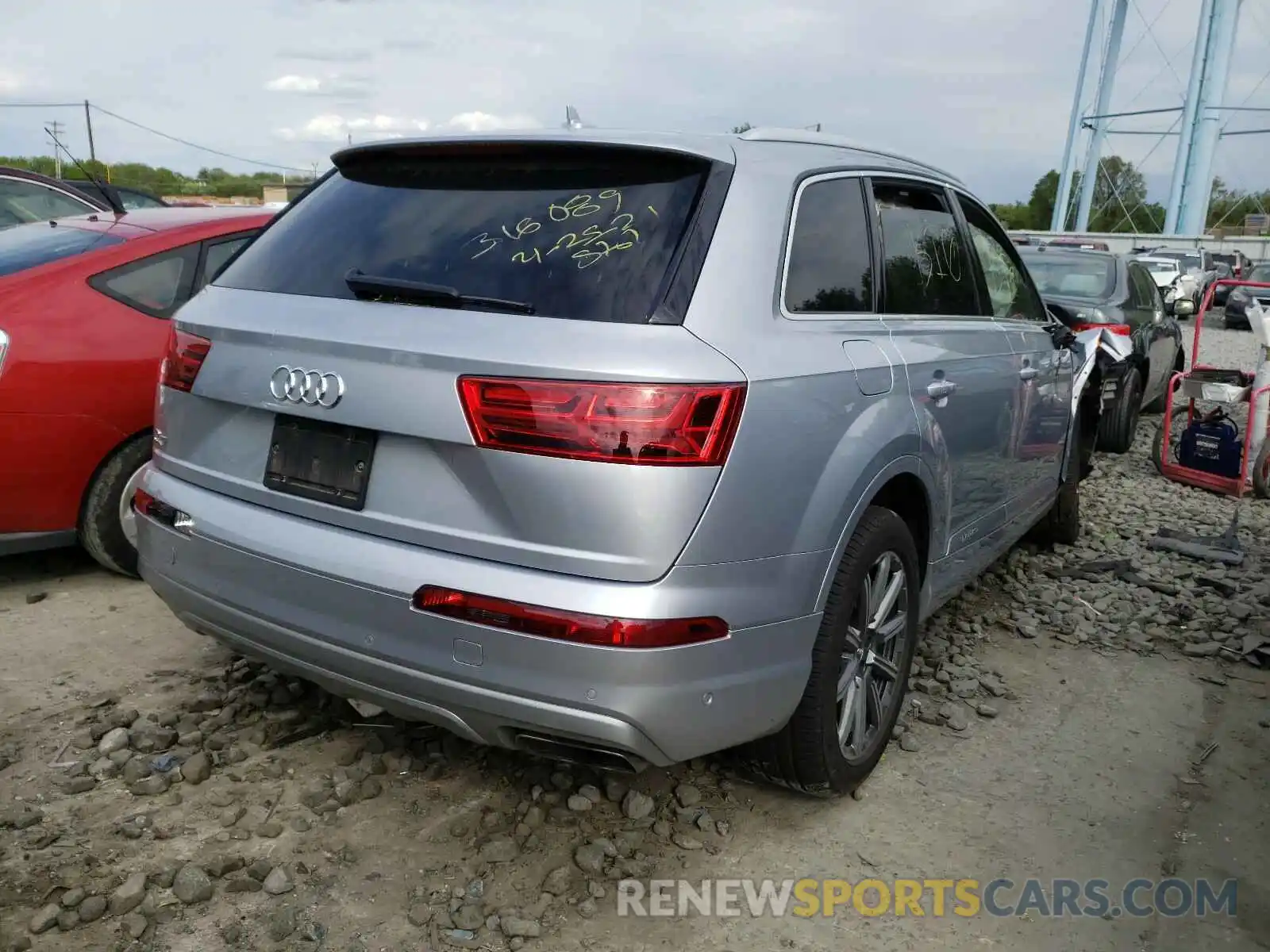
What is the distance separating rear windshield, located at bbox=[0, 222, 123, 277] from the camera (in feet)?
14.8

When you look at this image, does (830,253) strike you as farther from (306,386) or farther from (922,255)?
(306,386)

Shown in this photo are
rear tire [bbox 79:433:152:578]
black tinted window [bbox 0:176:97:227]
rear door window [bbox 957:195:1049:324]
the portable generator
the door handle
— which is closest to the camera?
the door handle

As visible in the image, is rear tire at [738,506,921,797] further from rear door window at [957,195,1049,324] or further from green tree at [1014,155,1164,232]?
green tree at [1014,155,1164,232]

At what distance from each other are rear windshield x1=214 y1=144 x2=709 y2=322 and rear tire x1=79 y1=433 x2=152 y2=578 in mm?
1752

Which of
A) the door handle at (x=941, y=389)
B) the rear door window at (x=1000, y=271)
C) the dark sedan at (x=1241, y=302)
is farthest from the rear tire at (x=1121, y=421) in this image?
the dark sedan at (x=1241, y=302)

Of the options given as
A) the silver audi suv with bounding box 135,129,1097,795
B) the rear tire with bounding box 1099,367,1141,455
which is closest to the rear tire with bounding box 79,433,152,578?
the silver audi suv with bounding box 135,129,1097,795

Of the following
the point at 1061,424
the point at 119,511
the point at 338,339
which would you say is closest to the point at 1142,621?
the point at 1061,424

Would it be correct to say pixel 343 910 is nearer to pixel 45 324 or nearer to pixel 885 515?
pixel 885 515

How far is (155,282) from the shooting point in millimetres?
4621

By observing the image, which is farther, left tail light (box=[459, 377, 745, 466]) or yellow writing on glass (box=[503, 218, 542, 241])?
yellow writing on glass (box=[503, 218, 542, 241])

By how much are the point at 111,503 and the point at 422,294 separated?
2.62m

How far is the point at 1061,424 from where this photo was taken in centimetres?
504

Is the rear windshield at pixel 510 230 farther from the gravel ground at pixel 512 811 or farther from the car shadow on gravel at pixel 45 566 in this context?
the car shadow on gravel at pixel 45 566

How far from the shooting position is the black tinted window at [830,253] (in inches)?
109
